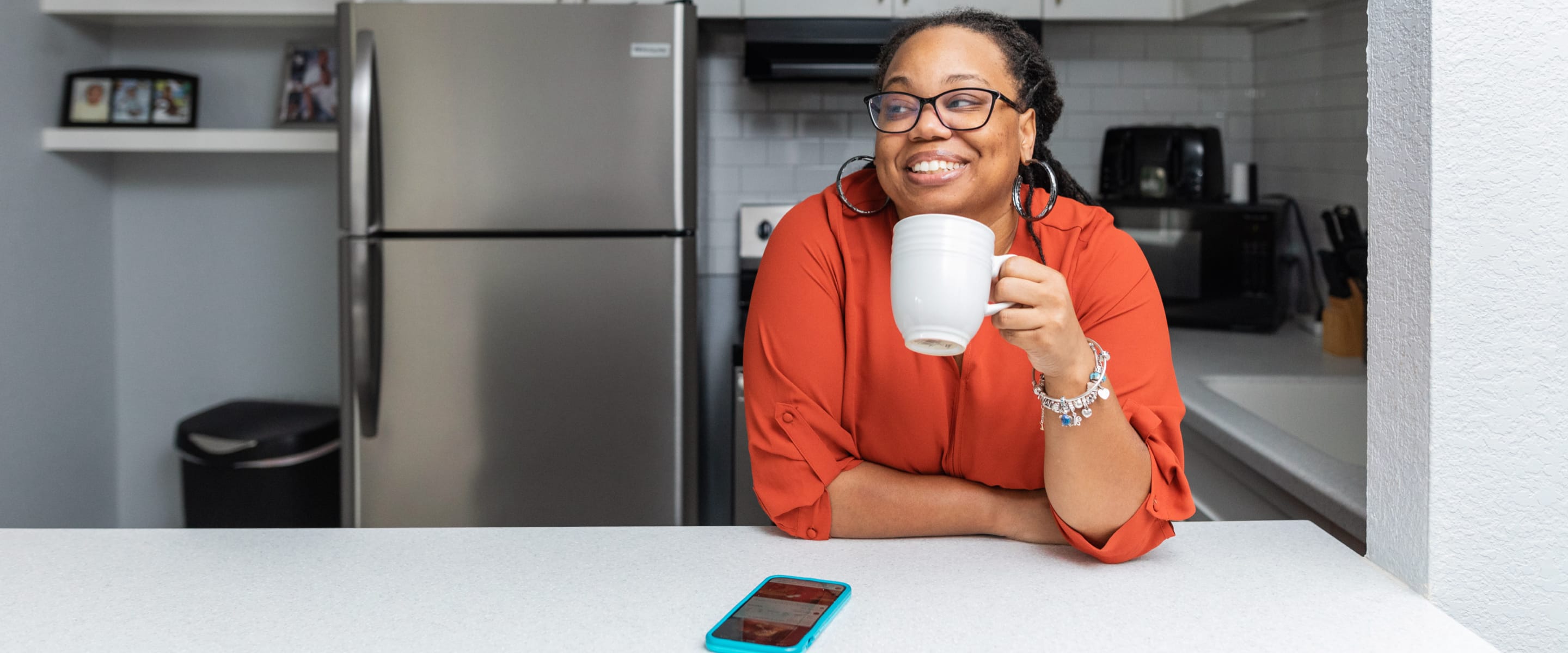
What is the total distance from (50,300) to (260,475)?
73 cm

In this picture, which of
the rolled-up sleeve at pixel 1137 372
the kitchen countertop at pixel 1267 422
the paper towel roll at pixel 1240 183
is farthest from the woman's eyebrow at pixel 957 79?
the paper towel roll at pixel 1240 183

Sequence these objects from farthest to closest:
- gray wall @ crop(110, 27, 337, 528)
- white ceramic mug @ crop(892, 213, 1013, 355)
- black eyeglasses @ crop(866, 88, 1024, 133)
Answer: gray wall @ crop(110, 27, 337, 528), black eyeglasses @ crop(866, 88, 1024, 133), white ceramic mug @ crop(892, 213, 1013, 355)

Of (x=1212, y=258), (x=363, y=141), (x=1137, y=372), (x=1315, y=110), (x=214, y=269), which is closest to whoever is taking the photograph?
(x=1137, y=372)

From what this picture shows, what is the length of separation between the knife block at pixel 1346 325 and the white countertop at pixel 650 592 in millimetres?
1409

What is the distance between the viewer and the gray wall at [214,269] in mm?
3012

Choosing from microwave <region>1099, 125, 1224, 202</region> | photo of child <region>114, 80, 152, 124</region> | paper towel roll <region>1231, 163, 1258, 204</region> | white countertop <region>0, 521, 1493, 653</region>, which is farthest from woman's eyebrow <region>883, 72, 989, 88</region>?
photo of child <region>114, 80, 152, 124</region>

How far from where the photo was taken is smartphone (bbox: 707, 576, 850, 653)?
0.78m

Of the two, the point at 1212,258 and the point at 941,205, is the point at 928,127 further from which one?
the point at 1212,258

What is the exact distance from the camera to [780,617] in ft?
2.72

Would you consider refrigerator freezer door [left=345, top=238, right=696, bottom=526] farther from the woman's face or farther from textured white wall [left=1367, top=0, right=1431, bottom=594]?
textured white wall [left=1367, top=0, right=1431, bottom=594]

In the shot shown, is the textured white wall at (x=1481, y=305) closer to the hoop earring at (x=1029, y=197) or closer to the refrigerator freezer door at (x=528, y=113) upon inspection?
the hoop earring at (x=1029, y=197)

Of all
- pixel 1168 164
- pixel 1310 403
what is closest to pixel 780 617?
pixel 1310 403

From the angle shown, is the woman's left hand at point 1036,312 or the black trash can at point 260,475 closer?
the woman's left hand at point 1036,312

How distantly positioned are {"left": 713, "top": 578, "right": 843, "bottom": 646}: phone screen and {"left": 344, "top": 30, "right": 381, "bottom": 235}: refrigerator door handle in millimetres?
1681
